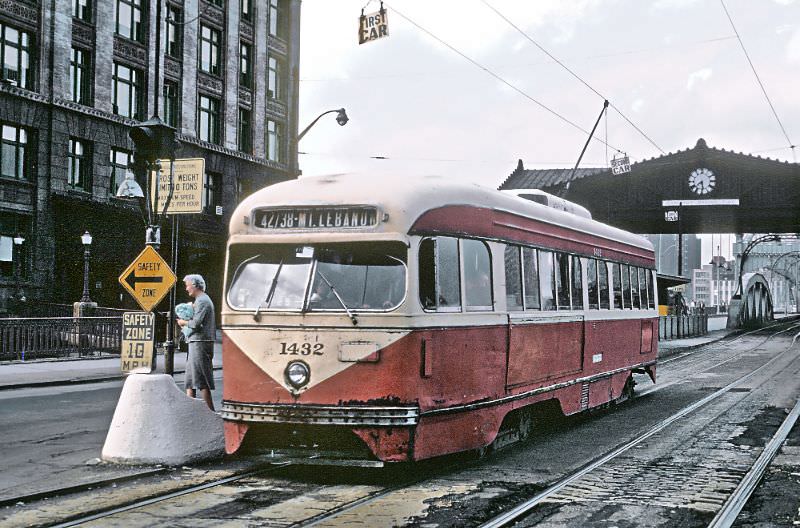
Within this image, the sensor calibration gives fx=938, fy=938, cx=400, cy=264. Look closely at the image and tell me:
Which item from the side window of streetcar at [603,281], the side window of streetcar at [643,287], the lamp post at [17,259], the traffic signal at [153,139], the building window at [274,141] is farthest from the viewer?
the building window at [274,141]

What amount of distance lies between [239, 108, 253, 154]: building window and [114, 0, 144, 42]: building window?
6.95m

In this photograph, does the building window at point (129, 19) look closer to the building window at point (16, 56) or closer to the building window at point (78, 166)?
the building window at point (16, 56)

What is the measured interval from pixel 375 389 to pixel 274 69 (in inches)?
→ 1523

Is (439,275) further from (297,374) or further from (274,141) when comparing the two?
(274,141)

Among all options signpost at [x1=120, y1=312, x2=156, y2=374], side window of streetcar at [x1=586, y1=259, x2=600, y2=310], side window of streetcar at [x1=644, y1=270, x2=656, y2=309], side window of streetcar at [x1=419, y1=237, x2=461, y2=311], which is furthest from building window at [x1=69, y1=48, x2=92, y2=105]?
side window of streetcar at [x1=419, y1=237, x2=461, y2=311]

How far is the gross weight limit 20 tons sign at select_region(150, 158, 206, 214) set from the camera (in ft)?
42.4

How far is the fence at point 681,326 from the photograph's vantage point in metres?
40.8

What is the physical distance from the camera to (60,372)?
21.0 metres

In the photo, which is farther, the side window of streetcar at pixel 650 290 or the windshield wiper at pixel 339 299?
the side window of streetcar at pixel 650 290

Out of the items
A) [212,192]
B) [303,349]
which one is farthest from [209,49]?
[303,349]

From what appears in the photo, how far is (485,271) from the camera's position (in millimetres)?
9602

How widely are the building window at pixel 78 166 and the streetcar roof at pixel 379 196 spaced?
85.2ft

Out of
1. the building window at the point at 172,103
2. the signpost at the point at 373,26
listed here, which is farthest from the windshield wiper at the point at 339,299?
the building window at the point at 172,103

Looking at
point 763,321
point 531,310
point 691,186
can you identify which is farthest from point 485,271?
point 763,321
